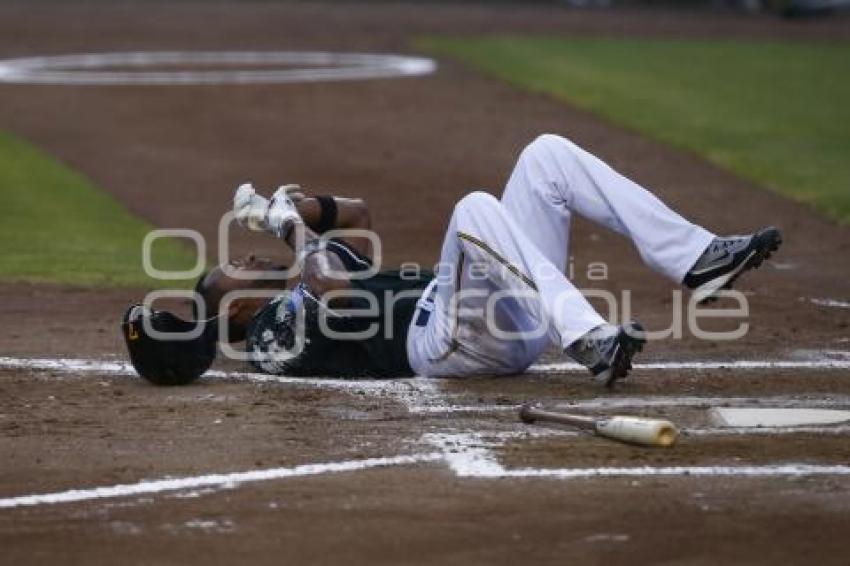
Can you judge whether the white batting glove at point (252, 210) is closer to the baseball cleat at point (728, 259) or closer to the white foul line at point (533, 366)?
the white foul line at point (533, 366)

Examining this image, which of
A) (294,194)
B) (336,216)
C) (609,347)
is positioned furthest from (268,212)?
(609,347)

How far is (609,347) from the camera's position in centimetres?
771

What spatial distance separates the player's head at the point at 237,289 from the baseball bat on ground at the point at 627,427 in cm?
190

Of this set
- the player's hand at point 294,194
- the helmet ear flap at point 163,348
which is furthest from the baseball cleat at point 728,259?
the helmet ear flap at point 163,348

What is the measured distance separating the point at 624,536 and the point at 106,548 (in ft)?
5.20

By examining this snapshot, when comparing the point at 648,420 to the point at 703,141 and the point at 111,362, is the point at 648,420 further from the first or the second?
the point at 703,141

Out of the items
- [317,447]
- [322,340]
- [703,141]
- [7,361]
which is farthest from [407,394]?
[703,141]

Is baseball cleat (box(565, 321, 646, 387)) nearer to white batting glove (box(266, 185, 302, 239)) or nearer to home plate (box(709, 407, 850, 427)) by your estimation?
home plate (box(709, 407, 850, 427))

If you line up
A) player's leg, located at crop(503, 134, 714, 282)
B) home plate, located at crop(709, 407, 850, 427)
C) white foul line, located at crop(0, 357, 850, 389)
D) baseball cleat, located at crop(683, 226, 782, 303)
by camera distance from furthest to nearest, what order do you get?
white foul line, located at crop(0, 357, 850, 389) < player's leg, located at crop(503, 134, 714, 282) < baseball cleat, located at crop(683, 226, 782, 303) < home plate, located at crop(709, 407, 850, 427)

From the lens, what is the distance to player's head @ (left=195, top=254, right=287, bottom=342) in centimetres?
884

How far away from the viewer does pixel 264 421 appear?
7594 millimetres

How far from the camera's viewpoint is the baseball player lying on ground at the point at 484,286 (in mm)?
7879

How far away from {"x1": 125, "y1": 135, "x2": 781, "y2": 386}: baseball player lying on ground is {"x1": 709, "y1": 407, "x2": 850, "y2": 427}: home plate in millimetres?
432

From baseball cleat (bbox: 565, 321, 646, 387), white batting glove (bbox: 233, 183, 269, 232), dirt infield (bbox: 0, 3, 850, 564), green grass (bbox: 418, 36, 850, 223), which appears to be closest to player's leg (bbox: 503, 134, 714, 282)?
baseball cleat (bbox: 565, 321, 646, 387)
